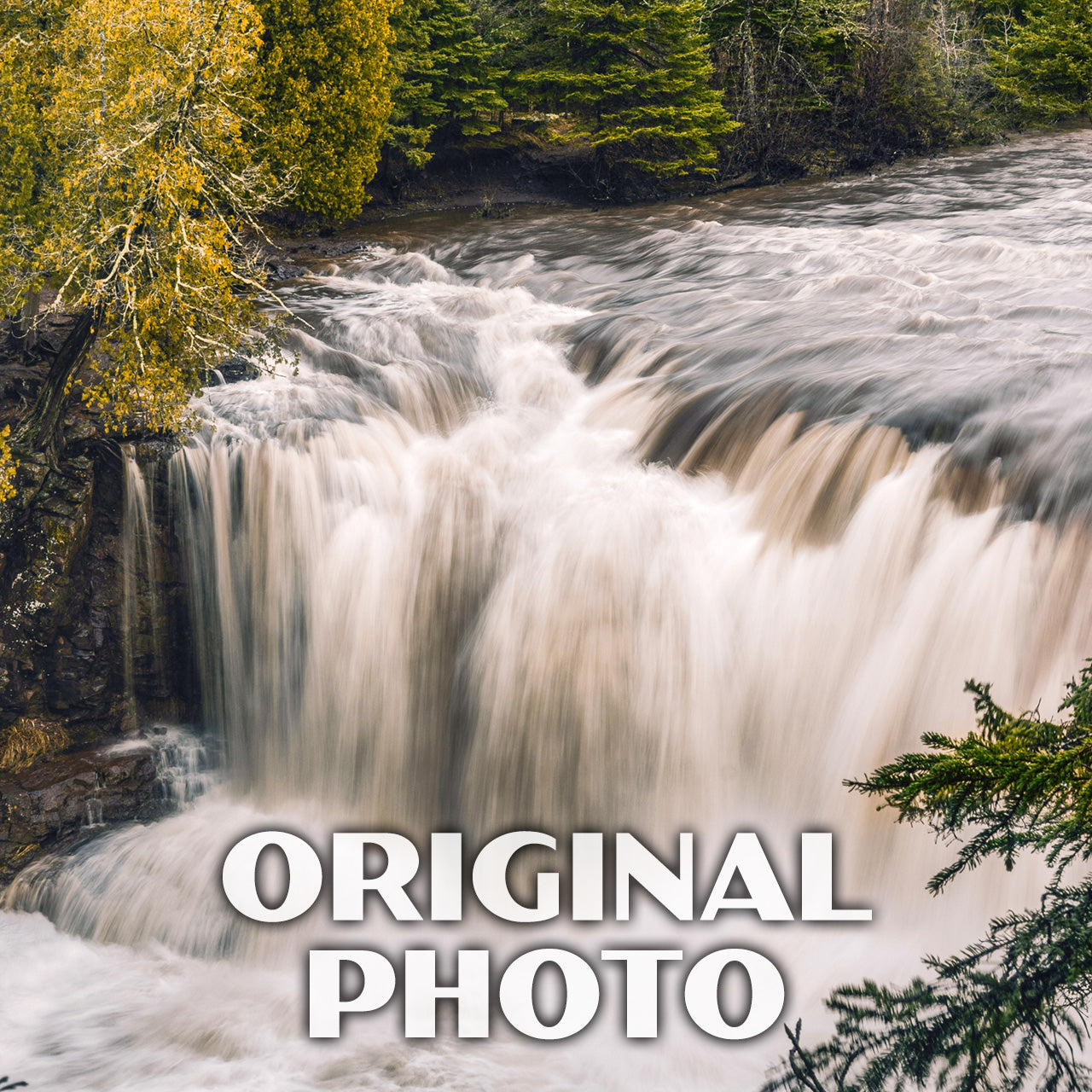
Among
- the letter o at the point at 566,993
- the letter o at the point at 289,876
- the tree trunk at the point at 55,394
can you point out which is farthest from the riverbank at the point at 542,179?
the letter o at the point at 566,993

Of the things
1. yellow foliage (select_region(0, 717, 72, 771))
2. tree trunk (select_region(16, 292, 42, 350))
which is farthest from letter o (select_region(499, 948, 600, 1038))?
tree trunk (select_region(16, 292, 42, 350))

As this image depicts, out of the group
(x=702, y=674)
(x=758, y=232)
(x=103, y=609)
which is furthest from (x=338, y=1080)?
(x=758, y=232)

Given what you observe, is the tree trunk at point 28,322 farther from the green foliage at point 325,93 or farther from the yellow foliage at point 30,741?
the green foliage at point 325,93

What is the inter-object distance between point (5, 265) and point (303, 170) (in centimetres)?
869

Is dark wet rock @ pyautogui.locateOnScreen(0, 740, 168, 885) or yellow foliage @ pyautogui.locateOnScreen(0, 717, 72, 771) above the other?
yellow foliage @ pyautogui.locateOnScreen(0, 717, 72, 771)

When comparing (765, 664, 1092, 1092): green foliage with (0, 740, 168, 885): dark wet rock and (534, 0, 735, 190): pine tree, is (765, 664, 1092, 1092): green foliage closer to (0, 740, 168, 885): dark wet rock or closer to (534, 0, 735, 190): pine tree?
(0, 740, 168, 885): dark wet rock

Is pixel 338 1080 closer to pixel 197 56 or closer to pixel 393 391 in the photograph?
pixel 393 391

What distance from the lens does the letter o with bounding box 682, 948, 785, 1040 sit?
21.6 ft

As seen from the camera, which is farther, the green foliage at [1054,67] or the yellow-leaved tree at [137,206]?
the green foliage at [1054,67]

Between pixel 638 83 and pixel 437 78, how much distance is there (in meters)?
3.85

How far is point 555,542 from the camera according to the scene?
8992mm

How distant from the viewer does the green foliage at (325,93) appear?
17.1 m

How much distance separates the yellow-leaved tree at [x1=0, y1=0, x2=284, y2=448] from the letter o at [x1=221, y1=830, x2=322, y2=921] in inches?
145

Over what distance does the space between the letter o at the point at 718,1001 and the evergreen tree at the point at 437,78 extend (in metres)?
16.8
